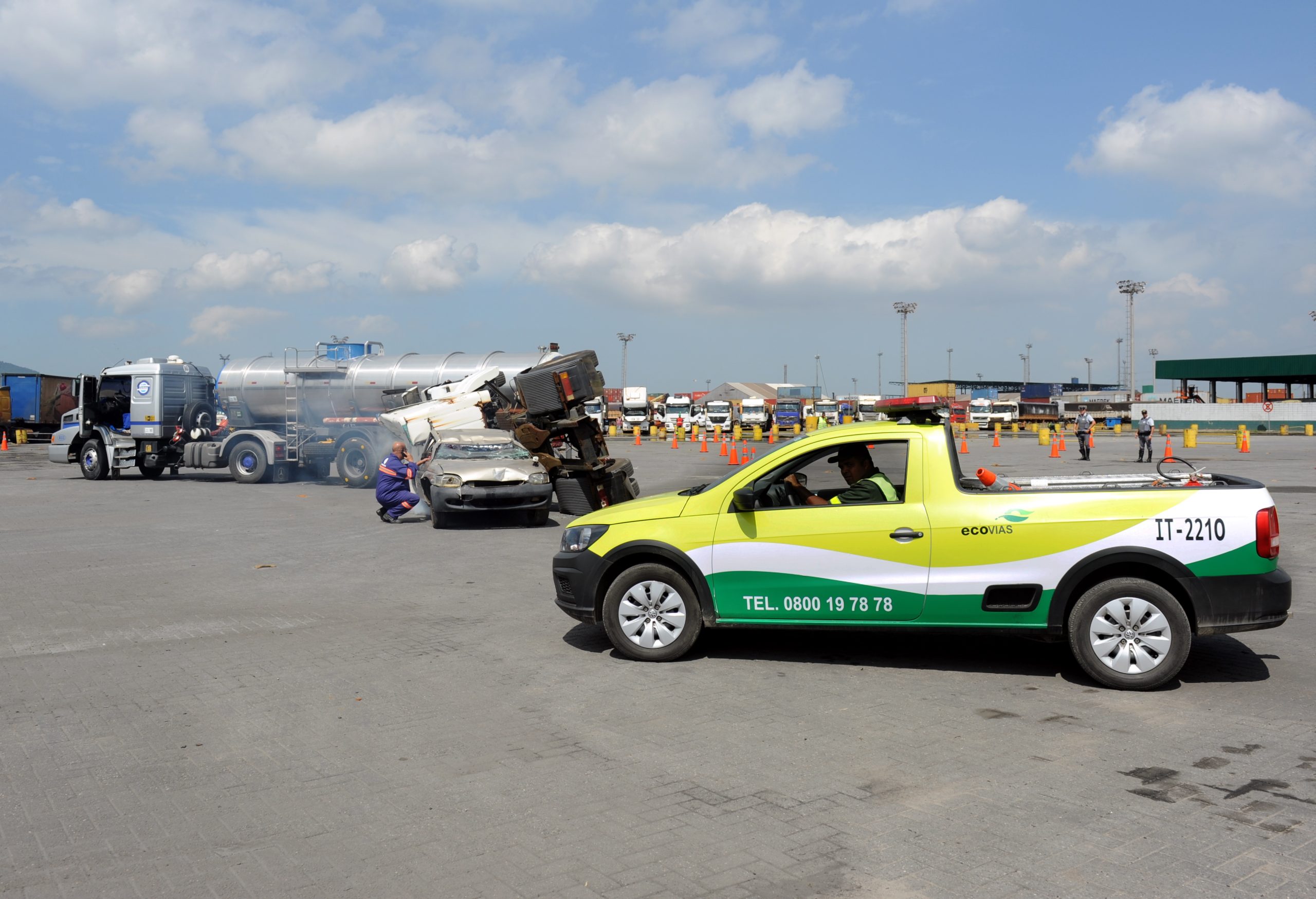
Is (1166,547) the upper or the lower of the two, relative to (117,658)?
upper

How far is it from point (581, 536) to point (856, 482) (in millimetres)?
2025

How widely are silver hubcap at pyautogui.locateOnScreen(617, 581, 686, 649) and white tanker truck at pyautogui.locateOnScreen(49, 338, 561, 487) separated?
17175mm

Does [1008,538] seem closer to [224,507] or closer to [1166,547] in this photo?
[1166,547]

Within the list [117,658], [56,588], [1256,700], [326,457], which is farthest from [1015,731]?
[326,457]

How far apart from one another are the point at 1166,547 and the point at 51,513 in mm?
18140

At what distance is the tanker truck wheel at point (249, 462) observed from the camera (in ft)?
82.0

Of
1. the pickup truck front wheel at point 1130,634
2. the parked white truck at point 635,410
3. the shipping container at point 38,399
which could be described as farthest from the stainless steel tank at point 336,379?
the parked white truck at point 635,410

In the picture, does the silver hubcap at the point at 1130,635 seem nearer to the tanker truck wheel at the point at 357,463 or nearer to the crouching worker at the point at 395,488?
the crouching worker at the point at 395,488

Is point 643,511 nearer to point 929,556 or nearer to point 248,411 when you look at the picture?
point 929,556

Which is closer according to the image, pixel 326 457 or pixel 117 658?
pixel 117 658

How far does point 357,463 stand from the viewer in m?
23.4

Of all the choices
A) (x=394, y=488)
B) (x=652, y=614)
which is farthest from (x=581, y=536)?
(x=394, y=488)

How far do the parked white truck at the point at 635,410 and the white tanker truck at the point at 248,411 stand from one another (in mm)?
44745

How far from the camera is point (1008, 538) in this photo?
20.8ft
